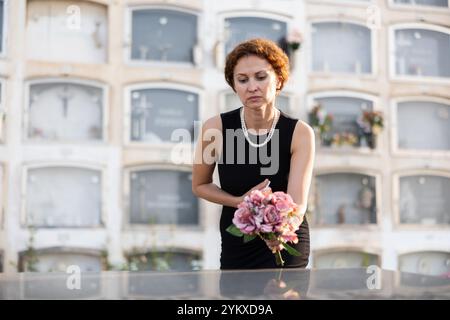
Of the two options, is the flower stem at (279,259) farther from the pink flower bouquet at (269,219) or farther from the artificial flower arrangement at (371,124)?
the artificial flower arrangement at (371,124)

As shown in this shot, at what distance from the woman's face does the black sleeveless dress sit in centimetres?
10

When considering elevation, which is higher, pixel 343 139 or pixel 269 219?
pixel 343 139

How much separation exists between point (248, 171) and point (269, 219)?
30 centimetres

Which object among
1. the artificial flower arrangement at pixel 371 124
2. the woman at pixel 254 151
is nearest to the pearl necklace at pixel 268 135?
the woman at pixel 254 151

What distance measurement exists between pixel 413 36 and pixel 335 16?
0.80 meters

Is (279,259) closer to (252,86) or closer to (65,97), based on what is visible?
(252,86)

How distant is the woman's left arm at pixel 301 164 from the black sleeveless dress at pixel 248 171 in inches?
0.8

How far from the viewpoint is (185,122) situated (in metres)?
4.89

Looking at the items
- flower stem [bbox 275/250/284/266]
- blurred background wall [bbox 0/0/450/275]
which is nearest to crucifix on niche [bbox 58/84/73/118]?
blurred background wall [bbox 0/0/450/275]

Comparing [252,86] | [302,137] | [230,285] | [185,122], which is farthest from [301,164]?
[185,122]

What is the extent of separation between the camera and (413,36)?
5.48 m

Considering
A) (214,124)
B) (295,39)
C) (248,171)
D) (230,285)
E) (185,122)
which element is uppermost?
(295,39)

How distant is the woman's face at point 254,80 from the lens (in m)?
1.34

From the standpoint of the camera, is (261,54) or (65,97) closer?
(261,54)
